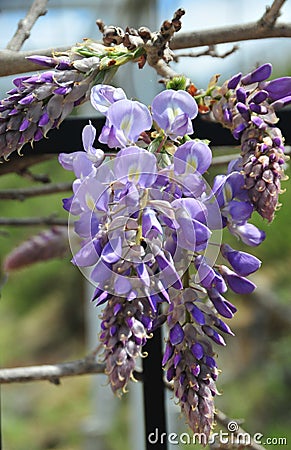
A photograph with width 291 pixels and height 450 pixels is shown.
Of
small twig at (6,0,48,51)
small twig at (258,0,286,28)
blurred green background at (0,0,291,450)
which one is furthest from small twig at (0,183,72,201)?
blurred green background at (0,0,291,450)

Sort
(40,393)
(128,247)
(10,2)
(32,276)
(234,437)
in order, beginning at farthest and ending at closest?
1. (40,393)
2. (32,276)
3. (10,2)
4. (234,437)
5. (128,247)

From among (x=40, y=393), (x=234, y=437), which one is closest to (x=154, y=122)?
(x=234, y=437)

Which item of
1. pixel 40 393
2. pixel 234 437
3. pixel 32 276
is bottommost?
pixel 40 393

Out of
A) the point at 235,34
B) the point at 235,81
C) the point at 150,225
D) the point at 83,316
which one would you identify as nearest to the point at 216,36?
the point at 235,34

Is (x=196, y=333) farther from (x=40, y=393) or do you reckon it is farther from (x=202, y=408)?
(x=40, y=393)

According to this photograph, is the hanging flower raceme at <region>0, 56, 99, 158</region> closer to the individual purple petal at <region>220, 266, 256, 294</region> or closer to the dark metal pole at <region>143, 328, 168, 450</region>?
the individual purple petal at <region>220, 266, 256, 294</region>

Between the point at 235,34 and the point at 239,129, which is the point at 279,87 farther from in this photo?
the point at 235,34
